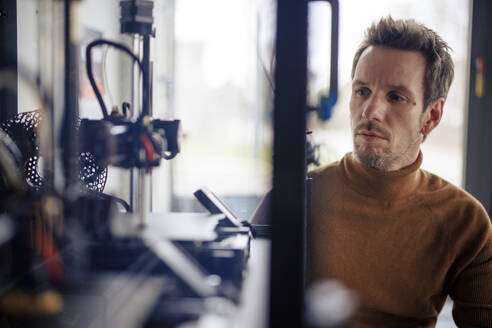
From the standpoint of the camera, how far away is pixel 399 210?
4.25 feet

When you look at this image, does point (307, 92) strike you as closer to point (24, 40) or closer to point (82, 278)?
point (82, 278)

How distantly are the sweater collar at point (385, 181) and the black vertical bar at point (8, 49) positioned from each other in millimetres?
885

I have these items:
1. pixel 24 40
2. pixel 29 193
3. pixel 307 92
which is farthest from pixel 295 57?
pixel 24 40

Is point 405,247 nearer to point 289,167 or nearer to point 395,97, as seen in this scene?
point 395,97

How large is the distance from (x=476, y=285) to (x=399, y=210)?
26 centimetres

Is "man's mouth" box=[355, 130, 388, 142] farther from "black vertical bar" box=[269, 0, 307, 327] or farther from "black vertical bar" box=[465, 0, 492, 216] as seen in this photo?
"black vertical bar" box=[465, 0, 492, 216]

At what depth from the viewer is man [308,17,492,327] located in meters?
1.21

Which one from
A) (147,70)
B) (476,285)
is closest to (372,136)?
(476,285)

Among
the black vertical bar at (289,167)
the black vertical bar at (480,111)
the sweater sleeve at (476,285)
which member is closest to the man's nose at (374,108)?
the sweater sleeve at (476,285)

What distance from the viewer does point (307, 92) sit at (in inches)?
14.9

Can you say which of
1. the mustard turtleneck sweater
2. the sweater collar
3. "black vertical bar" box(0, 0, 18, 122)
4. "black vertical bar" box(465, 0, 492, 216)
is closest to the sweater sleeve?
the mustard turtleneck sweater

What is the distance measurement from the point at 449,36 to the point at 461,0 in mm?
192

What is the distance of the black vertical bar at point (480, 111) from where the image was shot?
2.47 metres

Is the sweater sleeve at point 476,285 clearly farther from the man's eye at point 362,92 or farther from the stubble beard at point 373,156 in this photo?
the man's eye at point 362,92
